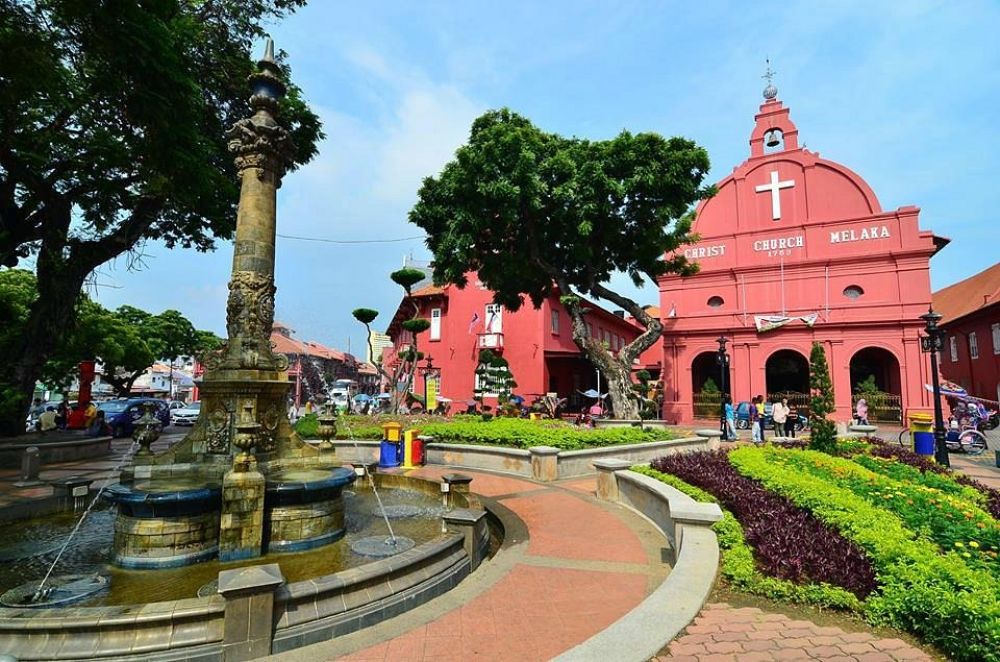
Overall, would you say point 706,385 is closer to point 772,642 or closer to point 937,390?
point 937,390

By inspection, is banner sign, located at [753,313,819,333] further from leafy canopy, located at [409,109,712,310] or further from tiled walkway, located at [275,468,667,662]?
tiled walkway, located at [275,468,667,662]

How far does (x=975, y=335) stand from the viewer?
29.5m

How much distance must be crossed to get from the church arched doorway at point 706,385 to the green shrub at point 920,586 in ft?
72.8

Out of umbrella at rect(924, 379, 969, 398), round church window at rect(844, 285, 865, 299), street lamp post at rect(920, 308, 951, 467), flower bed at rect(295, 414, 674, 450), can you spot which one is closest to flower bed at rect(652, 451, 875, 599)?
flower bed at rect(295, 414, 674, 450)

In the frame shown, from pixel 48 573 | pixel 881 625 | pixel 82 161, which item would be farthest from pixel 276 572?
pixel 82 161

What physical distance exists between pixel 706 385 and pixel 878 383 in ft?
33.4

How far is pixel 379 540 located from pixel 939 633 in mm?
5332

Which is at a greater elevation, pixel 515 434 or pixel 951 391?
pixel 951 391

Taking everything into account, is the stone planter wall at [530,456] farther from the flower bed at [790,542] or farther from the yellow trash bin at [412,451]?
the flower bed at [790,542]

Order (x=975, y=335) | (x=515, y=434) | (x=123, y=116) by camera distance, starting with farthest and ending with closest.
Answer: (x=975, y=335) → (x=515, y=434) → (x=123, y=116)

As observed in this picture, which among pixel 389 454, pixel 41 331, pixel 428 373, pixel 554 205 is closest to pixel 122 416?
pixel 41 331

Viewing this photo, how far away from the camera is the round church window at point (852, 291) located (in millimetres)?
25578

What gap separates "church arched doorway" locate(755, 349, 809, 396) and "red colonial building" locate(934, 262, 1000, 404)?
8019 mm

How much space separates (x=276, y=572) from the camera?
12.6 ft
